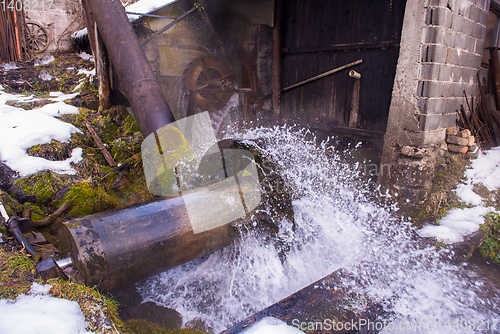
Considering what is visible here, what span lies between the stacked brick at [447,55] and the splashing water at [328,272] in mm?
1551

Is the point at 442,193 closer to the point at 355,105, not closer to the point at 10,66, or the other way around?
the point at 355,105

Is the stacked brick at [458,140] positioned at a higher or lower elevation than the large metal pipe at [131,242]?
higher

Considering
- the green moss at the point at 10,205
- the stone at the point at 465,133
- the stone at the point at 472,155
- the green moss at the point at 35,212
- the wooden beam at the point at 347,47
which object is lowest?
the green moss at the point at 35,212

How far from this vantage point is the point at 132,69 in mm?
3512

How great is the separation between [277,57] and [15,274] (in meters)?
4.82

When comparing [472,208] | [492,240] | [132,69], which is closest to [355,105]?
[472,208]

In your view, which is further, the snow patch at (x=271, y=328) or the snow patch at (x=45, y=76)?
the snow patch at (x=45, y=76)

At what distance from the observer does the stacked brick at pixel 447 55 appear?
3127 mm

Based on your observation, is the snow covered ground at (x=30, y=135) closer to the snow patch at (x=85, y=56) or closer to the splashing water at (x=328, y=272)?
the splashing water at (x=328, y=272)

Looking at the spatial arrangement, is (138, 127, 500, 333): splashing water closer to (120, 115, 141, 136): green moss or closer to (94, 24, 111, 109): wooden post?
(120, 115, 141, 136): green moss

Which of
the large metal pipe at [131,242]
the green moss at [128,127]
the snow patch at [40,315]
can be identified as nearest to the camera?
the snow patch at [40,315]

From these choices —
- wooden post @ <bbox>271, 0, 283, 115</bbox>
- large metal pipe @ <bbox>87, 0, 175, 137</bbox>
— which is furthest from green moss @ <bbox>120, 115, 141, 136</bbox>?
wooden post @ <bbox>271, 0, 283, 115</bbox>

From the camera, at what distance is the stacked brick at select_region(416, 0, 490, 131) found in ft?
10.3

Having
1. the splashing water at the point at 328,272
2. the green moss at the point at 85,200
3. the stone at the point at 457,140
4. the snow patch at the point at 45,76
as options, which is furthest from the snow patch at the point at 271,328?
the snow patch at the point at 45,76
